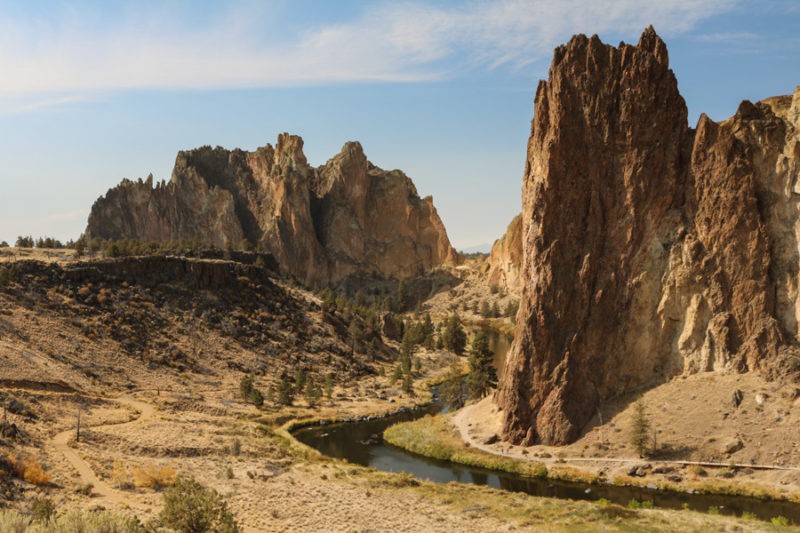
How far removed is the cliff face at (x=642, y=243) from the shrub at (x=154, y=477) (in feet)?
102

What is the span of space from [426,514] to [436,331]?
4488 inches

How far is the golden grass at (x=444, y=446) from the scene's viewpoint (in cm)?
5800

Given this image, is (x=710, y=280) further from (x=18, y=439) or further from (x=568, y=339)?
(x=18, y=439)

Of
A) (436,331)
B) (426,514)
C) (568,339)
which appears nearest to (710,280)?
(568,339)

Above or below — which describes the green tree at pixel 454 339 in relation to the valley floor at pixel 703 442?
above

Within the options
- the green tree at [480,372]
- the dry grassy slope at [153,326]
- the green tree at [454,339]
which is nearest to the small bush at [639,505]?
the green tree at [480,372]

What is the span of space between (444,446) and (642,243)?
27.8 meters

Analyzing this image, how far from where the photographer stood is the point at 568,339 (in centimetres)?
6356

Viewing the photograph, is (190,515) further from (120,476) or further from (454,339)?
(454,339)

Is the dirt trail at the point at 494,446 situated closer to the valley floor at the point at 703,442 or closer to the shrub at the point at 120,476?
the valley floor at the point at 703,442

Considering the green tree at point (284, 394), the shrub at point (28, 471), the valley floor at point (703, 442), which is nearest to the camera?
the shrub at point (28, 471)

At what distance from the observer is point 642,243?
64.2 meters

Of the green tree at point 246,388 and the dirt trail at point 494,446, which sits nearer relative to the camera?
the dirt trail at point 494,446

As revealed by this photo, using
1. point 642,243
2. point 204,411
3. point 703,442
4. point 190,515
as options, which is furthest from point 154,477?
point 642,243
